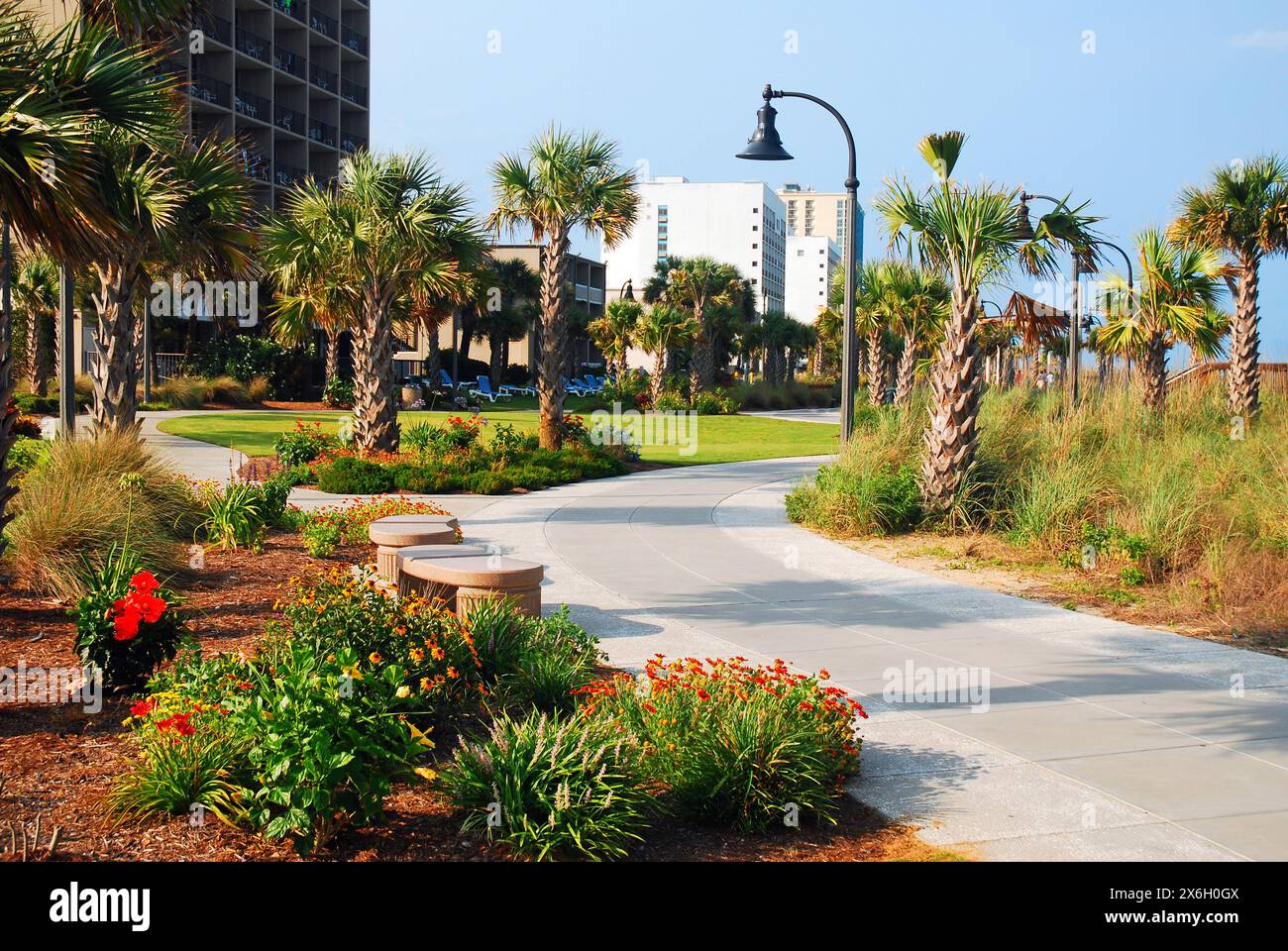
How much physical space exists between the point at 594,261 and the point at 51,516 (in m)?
90.3

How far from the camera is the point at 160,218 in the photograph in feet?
44.4

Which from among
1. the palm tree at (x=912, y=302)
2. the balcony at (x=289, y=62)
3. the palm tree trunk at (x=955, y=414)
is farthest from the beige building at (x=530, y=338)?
the palm tree trunk at (x=955, y=414)

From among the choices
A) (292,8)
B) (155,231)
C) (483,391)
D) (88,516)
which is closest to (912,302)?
(155,231)

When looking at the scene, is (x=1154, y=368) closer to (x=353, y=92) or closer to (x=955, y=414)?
(x=955, y=414)

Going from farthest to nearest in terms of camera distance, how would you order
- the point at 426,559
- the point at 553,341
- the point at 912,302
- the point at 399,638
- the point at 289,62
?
the point at 289,62, the point at 912,302, the point at 553,341, the point at 426,559, the point at 399,638

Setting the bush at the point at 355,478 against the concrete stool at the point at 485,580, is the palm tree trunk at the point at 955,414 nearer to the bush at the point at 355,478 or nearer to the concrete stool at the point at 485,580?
the concrete stool at the point at 485,580

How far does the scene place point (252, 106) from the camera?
158ft

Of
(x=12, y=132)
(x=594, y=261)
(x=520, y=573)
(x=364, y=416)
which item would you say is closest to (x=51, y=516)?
(x=12, y=132)

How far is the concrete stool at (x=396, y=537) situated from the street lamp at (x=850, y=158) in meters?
7.65

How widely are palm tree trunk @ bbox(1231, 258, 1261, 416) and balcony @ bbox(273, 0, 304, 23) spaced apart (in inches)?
1583

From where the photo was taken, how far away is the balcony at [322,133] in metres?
53.3

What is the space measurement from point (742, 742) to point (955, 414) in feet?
32.8
